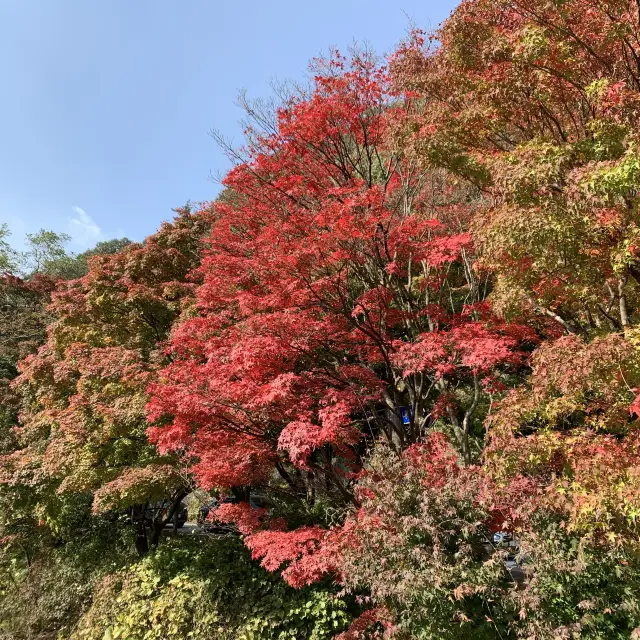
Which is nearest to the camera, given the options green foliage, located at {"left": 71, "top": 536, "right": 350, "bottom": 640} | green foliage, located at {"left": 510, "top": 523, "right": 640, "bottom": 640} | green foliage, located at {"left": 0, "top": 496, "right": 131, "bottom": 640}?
green foliage, located at {"left": 510, "top": 523, "right": 640, "bottom": 640}

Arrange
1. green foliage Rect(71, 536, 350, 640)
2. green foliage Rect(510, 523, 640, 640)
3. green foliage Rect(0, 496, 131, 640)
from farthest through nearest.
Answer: green foliage Rect(0, 496, 131, 640) < green foliage Rect(71, 536, 350, 640) < green foliage Rect(510, 523, 640, 640)

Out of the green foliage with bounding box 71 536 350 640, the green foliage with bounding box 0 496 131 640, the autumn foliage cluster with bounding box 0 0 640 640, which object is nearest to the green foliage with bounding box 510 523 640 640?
the autumn foliage cluster with bounding box 0 0 640 640

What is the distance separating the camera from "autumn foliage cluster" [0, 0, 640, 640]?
436 centimetres

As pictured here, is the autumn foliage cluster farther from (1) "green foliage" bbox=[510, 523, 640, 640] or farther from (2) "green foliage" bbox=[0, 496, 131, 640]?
(2) "green foliage" bbox=[0, 496, 131, 640]

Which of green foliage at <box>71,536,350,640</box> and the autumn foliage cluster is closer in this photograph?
the autumn foliage cluster

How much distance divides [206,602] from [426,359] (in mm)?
6311

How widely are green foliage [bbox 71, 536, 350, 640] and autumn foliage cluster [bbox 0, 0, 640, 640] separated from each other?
2.00ft

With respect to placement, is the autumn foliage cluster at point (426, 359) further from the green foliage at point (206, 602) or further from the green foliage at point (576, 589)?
the green foliage at point (206, 602)

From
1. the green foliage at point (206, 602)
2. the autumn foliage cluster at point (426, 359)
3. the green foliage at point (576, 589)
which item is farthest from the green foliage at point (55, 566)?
the green foliage at point (576, 589)

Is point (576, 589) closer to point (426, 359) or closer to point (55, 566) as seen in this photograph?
point (426, 359)

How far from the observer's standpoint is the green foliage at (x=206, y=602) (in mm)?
7016

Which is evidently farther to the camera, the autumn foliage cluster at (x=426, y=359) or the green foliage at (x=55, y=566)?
the green foliage at (x=55, y=566)

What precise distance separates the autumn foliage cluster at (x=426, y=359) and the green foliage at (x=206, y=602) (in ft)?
2.00

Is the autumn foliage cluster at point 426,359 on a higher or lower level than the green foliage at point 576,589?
higher
